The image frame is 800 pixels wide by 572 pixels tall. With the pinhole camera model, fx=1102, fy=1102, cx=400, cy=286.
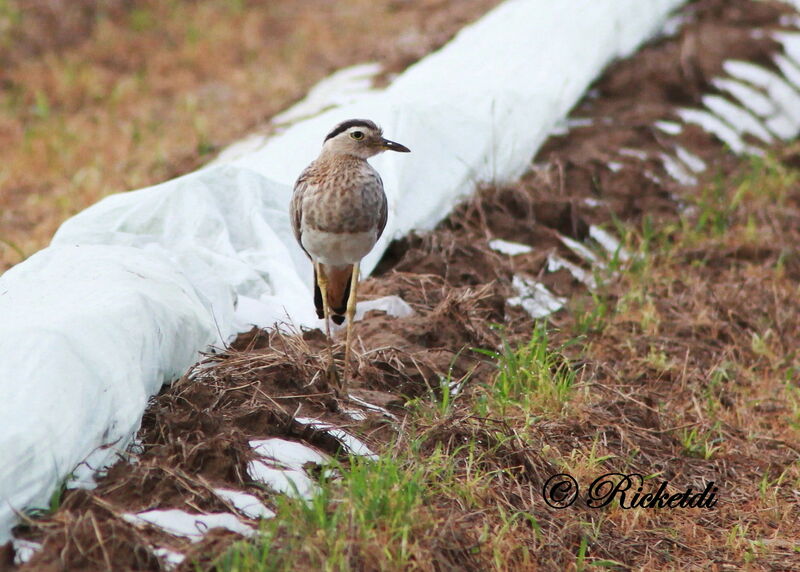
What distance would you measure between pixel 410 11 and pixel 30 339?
26.6ft

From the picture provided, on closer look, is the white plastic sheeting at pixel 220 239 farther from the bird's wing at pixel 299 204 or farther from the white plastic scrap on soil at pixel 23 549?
the bird's wing at pixel 299 204

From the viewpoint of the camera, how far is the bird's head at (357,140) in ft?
14.3

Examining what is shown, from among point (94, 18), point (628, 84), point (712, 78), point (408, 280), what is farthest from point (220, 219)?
point (94, 18)

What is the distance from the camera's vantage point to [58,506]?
3.22 m

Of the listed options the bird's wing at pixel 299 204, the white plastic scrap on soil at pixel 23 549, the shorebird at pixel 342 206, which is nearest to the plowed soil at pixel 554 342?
the white plastic scrap on soil at pixel 23 549

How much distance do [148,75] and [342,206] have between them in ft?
19.2

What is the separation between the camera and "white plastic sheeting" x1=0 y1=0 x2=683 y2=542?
11.1ft

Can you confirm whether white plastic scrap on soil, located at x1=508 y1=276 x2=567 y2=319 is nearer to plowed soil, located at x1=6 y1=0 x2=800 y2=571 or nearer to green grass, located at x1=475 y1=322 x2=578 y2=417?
plowed soil, located at x1=6 y1=0 x2=800 y2=571

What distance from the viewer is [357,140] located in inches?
173

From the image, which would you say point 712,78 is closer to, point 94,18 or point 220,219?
point 220,219

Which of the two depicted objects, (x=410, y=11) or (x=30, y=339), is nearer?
(x=30, y=339)

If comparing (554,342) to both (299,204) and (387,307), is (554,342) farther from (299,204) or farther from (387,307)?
(299,204)

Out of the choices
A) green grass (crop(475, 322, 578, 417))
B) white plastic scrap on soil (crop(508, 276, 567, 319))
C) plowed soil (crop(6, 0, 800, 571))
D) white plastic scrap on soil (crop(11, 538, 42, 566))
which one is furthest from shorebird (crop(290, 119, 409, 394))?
white plastic scrap on soil (crop(11, 538, 42, 566))

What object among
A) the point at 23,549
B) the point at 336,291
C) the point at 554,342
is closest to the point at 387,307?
the point at 336,291
